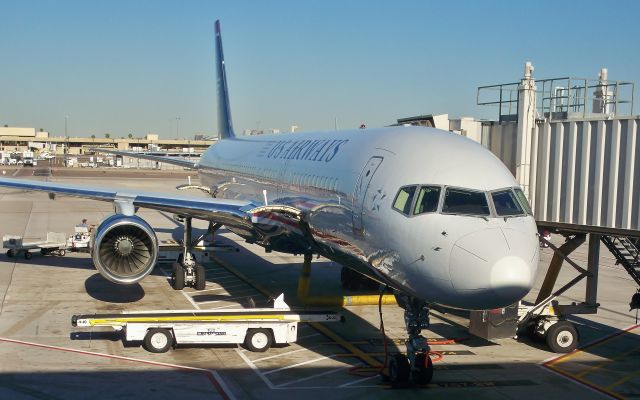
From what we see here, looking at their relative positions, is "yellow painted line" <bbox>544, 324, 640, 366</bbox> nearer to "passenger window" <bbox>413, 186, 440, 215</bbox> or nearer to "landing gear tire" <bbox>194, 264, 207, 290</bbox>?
"passenger window" <bbox>413, 186, 440, 215</bbox>

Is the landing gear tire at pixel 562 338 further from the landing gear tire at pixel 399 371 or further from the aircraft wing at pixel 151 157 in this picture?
the aircraft wing at pixel 151 157

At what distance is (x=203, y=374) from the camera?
15109 millimetres

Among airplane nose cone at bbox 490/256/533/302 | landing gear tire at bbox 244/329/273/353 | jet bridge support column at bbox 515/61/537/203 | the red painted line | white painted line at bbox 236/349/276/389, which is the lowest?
white painted line at bbox 236/349/276/389

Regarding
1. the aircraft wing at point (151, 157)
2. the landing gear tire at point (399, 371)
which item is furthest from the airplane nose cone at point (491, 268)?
the aircraft wing at point (151, 157)

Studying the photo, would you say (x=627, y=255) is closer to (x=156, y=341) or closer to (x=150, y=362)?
(x=156, y=341)

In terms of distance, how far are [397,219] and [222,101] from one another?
25.8 meters

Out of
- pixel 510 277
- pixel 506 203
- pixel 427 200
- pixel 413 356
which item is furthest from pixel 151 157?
pixel 510 277

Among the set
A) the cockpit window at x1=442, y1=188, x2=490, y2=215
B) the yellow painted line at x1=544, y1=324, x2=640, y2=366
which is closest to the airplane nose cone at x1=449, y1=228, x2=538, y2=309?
the cockpit window at x1=442, y1=188, x2=490, y2=215

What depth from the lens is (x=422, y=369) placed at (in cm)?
1444

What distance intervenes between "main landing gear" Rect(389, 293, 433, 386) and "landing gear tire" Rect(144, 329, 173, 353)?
17.2 ft

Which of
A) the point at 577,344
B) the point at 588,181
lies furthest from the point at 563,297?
the point at 588,181

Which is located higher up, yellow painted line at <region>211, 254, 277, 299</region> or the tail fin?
the tail fin

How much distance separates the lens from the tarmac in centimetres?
1430

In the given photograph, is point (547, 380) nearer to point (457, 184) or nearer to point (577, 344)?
point (577, 344)
